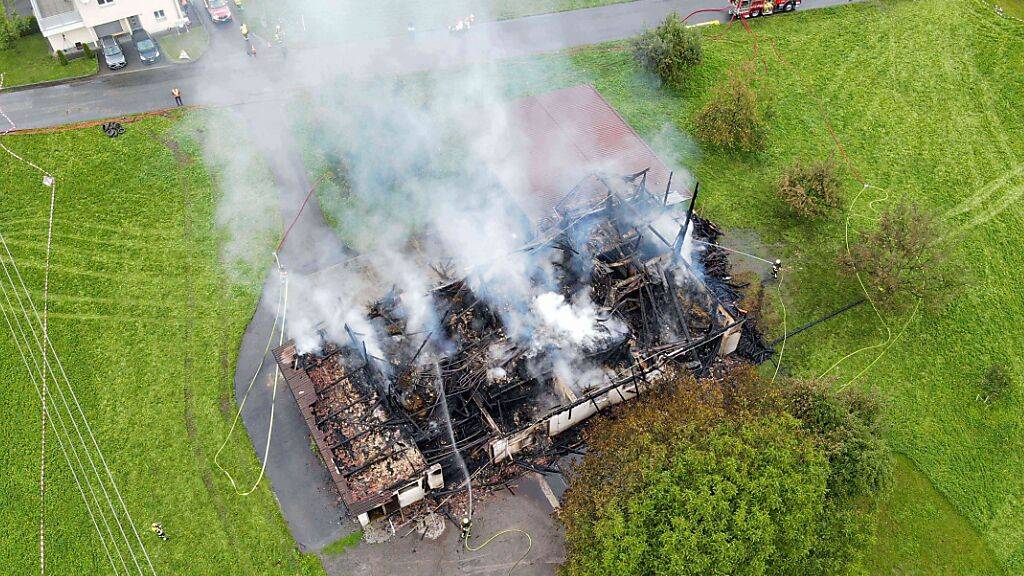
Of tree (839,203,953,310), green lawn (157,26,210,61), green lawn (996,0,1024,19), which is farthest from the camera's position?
green lawn (996,0,1024,19)

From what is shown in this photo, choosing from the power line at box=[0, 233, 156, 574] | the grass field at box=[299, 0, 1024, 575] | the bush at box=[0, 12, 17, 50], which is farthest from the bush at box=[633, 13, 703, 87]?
the bush at box=[0, 12, 17, 50]

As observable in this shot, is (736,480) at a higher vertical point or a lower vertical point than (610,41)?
lower

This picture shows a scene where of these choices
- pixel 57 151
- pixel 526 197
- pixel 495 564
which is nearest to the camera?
pixel 495 564

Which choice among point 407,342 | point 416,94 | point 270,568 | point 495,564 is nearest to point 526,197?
point 407,342

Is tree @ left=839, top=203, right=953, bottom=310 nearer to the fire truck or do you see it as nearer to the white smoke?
the white smoke

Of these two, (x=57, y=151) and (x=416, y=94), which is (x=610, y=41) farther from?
(x=57, y=151)

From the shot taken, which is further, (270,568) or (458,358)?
(458,358)
